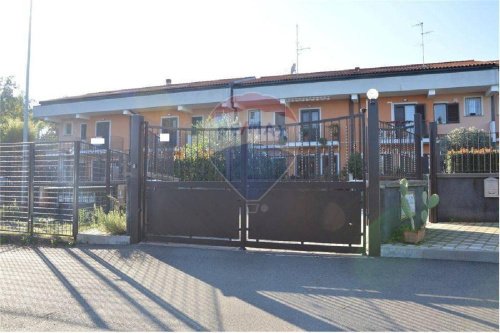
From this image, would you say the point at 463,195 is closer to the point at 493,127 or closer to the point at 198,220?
the point at 198,220

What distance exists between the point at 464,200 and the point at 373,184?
5.11 m

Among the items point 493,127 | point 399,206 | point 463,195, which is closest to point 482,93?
point 493,127

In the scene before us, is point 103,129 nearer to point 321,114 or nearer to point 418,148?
point 321,114

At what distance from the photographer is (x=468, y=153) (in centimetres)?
1079

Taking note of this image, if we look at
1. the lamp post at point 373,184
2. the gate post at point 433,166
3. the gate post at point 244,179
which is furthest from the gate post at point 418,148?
the gate post at point 244,179

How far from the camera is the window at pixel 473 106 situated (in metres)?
23.0

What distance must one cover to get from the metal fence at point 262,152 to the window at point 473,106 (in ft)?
60.1

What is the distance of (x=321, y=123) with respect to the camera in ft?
25.0

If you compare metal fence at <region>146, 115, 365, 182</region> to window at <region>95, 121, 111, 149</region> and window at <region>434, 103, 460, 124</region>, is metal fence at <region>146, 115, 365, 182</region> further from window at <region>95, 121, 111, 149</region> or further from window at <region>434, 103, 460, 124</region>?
window at <region>95, 121, 111, 149</region>

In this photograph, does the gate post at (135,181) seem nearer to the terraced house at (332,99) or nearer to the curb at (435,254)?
the curb at (435,254)

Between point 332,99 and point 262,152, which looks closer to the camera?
point 262,152

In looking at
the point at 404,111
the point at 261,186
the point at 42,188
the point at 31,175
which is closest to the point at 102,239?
the point at 42,188

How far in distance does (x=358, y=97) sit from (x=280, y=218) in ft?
58.8

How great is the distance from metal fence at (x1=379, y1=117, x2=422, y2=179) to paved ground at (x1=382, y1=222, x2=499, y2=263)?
1566mm
